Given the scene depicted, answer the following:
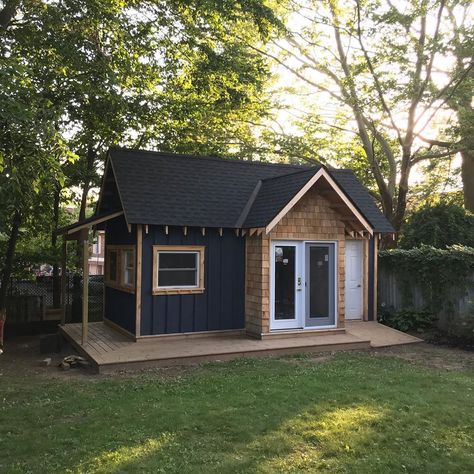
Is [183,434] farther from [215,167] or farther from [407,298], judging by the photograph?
[407,298]

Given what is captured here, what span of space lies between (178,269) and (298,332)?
120 inches

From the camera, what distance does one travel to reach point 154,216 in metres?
10.2

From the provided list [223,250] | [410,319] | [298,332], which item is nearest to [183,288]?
[223,250]

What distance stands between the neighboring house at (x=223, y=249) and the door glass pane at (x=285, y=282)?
0.02 metres

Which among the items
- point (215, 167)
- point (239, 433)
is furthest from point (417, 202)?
point (239, 433)

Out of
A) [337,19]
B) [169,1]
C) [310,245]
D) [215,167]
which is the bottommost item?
[310,245]

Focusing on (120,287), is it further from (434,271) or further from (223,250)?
(434,271)

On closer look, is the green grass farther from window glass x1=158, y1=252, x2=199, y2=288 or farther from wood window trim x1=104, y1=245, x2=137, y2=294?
wood window trim x1=104, y1=245, x2=137, y2=294

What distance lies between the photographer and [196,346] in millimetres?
9805

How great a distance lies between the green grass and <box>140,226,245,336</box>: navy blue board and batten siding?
240 cm

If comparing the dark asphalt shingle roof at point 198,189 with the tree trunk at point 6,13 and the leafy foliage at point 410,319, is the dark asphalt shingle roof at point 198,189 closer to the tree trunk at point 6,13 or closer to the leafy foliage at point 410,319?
the leafy foliage at point 410,319

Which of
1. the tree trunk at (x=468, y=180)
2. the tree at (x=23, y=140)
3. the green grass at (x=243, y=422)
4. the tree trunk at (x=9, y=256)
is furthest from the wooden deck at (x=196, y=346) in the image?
the tree trunk at (x=468, y=180)

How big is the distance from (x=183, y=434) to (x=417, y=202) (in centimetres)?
2533

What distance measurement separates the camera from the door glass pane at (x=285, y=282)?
10836mm
